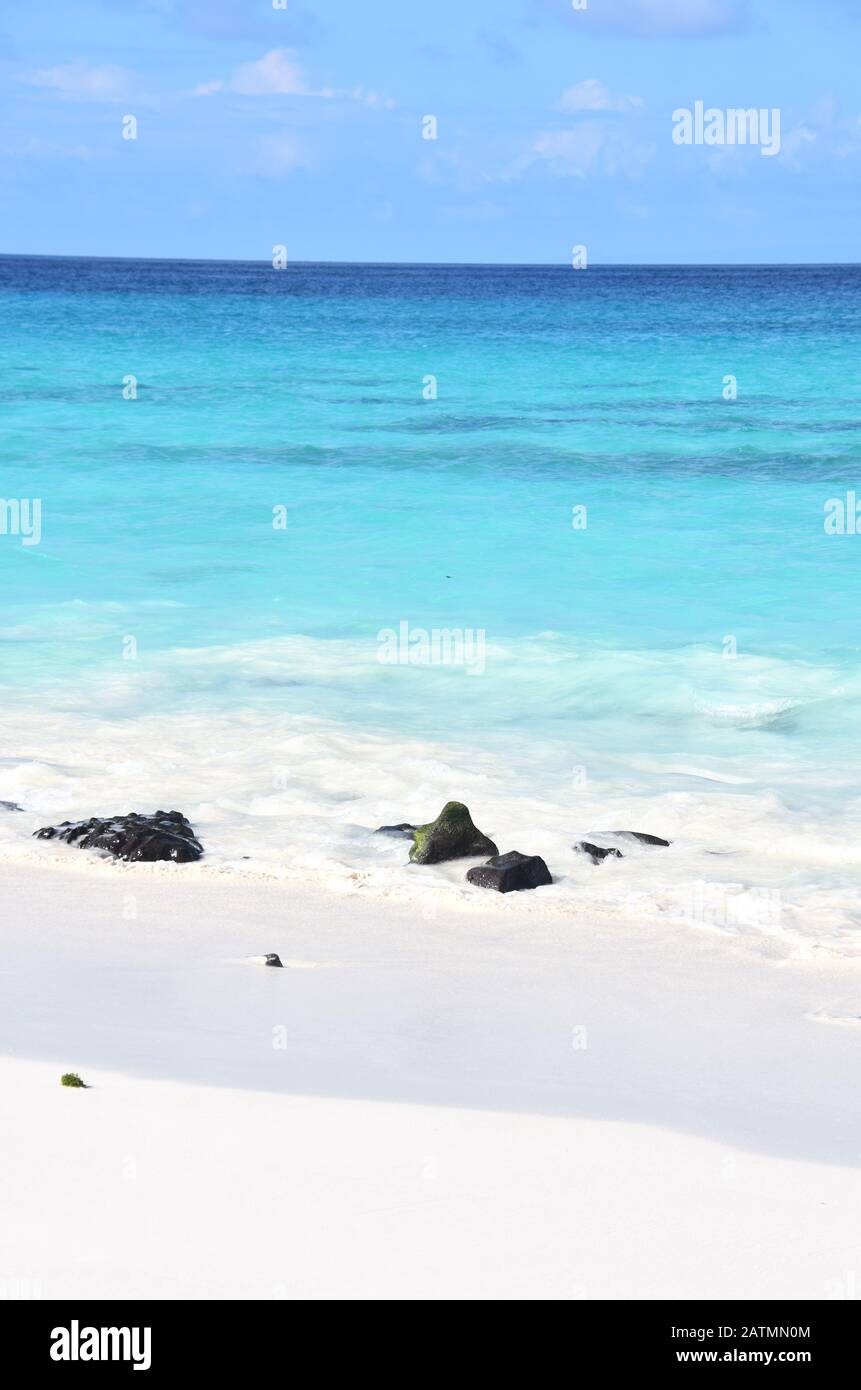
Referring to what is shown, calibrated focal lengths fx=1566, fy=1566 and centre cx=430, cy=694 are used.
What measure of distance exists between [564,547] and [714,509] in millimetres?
3741

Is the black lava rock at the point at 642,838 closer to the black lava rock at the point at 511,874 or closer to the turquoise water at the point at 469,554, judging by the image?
the black lava rock at the point at 511,874

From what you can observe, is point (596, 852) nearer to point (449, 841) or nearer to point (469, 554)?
point (449, 841)

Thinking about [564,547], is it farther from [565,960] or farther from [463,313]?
[463,313]

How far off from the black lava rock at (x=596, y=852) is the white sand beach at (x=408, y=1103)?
88cm

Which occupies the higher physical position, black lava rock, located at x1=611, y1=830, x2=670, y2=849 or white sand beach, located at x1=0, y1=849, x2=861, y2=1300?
black lava rock, located at x1=611, y1=830, x2=670, y2=849

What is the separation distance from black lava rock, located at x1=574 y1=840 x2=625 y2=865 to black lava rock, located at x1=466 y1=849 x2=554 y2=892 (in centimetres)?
43

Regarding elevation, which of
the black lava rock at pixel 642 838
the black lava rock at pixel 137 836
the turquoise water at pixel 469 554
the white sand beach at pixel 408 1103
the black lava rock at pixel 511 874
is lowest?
the white sand beach at pixel 408 1103

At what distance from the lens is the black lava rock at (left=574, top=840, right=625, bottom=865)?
8.15 metres

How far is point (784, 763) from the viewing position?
10.7 metres

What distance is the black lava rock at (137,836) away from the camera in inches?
314

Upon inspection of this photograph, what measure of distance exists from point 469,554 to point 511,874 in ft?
38.4

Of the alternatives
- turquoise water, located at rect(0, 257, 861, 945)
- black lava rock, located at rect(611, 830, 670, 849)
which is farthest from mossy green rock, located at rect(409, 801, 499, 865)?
turquoise water, located at rect(0, 257, 861, 945)

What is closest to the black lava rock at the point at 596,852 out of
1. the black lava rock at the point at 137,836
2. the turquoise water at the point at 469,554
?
the turquoise water at the point at 469,554

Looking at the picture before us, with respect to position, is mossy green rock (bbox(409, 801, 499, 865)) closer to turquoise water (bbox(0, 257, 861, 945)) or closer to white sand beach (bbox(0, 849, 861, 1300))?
white sand beach (bbox(0, 849, 861, 1300))
